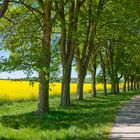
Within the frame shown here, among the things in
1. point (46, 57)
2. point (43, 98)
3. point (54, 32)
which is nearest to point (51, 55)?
point (46, 57)

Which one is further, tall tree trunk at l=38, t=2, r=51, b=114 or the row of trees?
tall tree trunk at l=38, t=2, r=51, b=114

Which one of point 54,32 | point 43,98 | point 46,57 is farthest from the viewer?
point 54,32

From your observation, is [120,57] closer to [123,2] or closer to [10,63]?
[123,2]

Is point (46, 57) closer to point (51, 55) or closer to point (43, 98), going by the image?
point (51, 55)

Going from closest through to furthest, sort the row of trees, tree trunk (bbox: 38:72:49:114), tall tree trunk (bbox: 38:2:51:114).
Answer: the row of trees, tall tree trunk (bbox: 38:2:51:114), tree trunk (bbox: 38:72:49:114)

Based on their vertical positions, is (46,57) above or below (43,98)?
above

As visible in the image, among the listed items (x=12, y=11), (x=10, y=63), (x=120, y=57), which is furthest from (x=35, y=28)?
(x=120, y=57)

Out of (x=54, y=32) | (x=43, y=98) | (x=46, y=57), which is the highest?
(x=54, y=32)

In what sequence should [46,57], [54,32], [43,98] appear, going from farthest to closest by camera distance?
[54,32] < [43,98] < [46,57]

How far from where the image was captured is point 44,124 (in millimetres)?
18047

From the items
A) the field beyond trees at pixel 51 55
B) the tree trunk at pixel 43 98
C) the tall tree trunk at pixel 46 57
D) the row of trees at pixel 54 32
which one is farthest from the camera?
the tree trunk at pixel 43 98

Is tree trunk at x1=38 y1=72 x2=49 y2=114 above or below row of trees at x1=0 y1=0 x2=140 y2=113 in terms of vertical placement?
below

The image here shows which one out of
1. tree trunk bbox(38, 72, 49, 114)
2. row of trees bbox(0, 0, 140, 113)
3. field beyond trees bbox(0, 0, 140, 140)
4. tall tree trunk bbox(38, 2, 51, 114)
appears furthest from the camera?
tree trunk bbox(38, 72, 49, 114)

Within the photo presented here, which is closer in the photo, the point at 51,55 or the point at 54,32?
the point at 51,55
